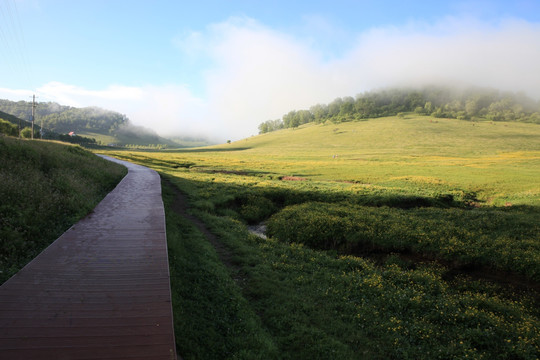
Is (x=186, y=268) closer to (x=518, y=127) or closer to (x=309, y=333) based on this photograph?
(x=309, y=333)

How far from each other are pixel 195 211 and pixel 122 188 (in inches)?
205

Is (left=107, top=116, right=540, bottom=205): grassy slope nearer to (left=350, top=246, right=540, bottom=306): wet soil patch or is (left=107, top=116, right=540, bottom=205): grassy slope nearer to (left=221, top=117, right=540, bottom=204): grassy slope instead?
(left=221, top=117, right=540, bottom=204): grassy slope

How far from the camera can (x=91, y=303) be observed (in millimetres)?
5594

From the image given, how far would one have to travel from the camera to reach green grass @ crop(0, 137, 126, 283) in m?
8.47

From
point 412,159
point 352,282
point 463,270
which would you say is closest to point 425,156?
point 412,159

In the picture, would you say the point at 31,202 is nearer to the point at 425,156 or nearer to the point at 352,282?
the point at 352,282

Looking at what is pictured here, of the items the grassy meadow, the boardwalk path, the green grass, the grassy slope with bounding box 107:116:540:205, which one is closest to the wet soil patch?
the grassy meadow

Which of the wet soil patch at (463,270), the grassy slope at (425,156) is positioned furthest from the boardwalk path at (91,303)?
the grassy slope at (425,156)

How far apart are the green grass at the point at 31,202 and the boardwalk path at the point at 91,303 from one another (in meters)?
1.14

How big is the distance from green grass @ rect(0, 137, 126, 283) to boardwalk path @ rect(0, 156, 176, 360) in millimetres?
1143

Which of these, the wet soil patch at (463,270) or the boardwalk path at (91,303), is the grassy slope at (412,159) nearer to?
the wet soil patch at (463,270)

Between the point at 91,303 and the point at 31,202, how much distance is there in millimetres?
8537

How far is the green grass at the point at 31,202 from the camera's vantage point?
8.47 metres

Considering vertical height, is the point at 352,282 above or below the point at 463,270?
above
